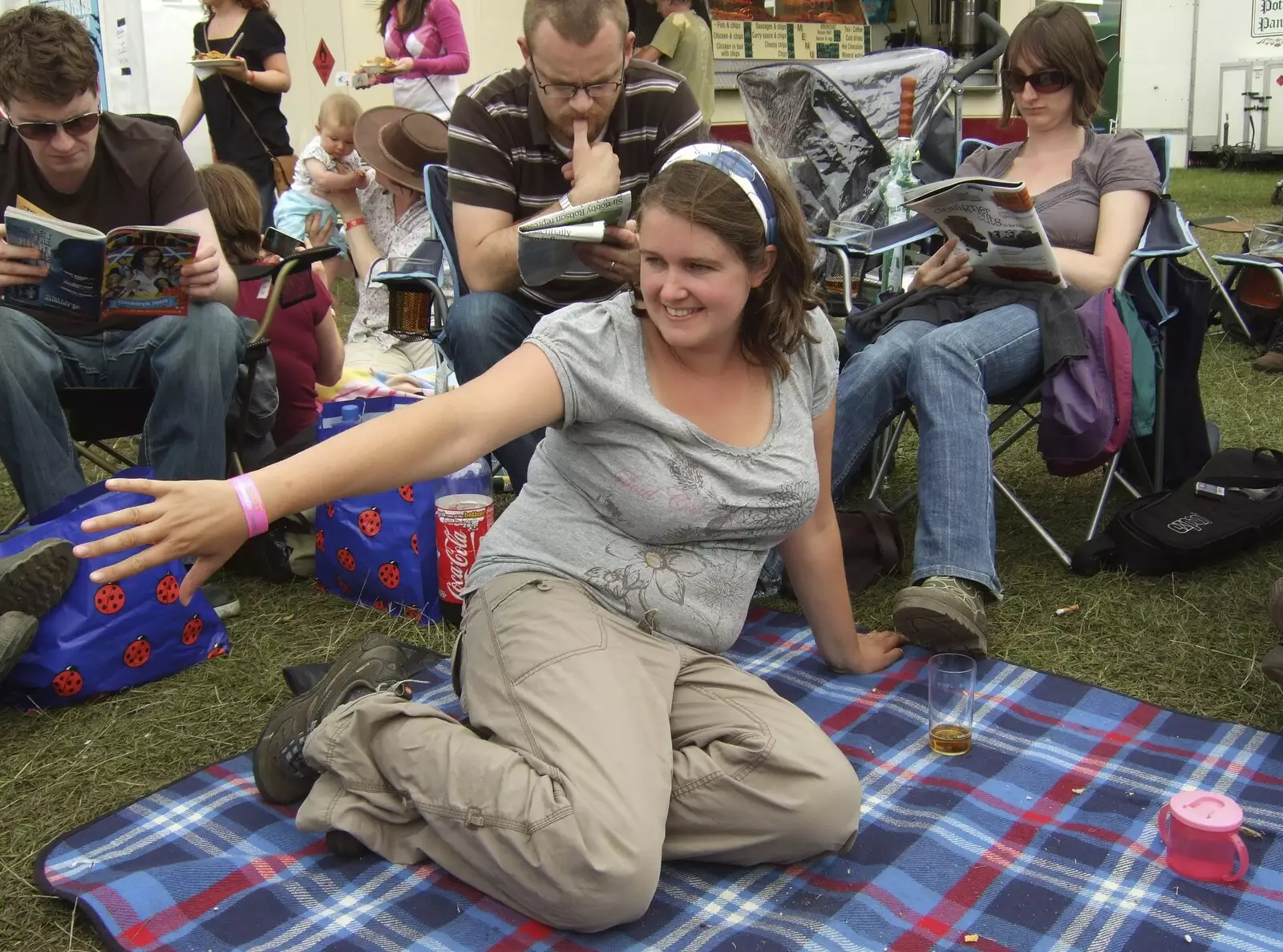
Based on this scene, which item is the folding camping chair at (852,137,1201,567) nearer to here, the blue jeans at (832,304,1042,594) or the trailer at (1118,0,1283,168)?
the blue jeans at (832,304,1042,594)

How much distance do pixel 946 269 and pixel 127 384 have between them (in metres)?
2.28

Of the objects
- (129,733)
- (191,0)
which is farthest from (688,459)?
(191,0)

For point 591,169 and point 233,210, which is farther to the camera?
point 233,210

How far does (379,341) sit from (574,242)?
7.29ft

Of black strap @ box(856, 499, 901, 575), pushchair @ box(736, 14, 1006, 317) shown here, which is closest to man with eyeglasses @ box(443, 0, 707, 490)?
black strap @ box(856, 499, 901, 575)

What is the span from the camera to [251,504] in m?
1.63

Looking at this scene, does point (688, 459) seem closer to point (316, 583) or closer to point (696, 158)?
point (696, 158)

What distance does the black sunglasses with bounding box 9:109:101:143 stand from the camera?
3078 mm

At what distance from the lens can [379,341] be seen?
4.91 meters

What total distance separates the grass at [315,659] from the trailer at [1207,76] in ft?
48.0

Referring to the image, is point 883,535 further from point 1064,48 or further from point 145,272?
point 145,272

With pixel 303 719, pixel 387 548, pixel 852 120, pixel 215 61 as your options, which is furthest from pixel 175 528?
pixel 215 61

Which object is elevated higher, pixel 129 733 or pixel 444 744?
pixel 444 744

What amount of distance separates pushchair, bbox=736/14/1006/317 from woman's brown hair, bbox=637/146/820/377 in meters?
2.80
